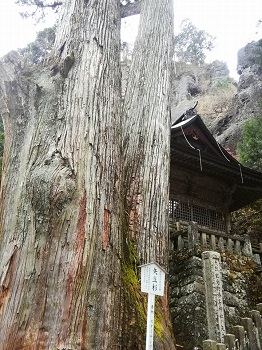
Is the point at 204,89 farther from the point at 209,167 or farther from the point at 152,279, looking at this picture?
the point at 152,279

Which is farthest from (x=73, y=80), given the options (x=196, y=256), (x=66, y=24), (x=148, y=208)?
(x=196, y=256)

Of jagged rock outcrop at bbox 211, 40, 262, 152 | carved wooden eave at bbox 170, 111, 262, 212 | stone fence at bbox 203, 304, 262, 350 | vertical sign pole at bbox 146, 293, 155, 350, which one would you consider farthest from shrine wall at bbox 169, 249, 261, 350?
jagged rock outcrop at bbox 211, 40, 262, 152

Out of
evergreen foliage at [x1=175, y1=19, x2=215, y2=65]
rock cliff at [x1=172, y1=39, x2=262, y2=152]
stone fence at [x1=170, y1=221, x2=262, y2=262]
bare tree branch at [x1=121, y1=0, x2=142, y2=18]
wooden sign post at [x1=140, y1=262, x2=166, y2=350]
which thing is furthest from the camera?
evergreen foliage at [x1=175, y1=19, x2=215, y2=65]

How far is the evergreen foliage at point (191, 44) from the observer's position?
37719 millimetres

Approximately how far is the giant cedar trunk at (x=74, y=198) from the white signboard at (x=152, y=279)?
0.39 feet

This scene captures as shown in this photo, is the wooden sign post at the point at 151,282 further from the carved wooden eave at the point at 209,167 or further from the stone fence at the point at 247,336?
the carved wooden eave at the point at 209,167

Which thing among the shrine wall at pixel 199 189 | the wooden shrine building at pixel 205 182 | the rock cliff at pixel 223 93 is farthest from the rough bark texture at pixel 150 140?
the rock cliff at pixel 223 93

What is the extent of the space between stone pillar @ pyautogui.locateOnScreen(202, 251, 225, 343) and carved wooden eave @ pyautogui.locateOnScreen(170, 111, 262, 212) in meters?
3.62

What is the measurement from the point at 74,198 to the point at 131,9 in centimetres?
322

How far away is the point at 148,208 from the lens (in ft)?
9.99

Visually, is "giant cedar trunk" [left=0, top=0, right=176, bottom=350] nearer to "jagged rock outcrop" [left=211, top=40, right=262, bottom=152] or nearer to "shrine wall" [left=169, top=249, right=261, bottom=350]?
"shrine wall" [left=169, top=249, right=261, bottom=350]

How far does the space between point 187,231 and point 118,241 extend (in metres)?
5.32

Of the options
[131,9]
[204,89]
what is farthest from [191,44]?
[131,9]

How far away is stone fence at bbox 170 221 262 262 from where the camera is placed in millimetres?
7531
